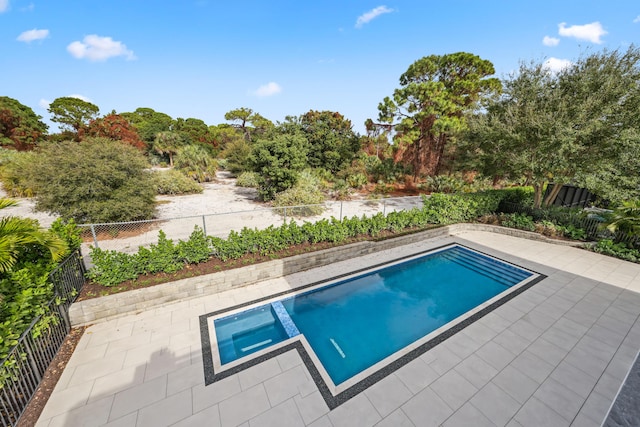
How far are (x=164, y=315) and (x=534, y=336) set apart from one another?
6674 millimetres

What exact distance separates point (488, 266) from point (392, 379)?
218 inches

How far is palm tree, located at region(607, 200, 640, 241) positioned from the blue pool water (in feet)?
12.0

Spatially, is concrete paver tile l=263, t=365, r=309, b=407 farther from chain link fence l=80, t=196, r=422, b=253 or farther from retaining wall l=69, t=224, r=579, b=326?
chain link fence l=80, t=196, r=422, b=253

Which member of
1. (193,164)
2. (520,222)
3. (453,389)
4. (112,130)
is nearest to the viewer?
(453,389)

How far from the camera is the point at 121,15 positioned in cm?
956

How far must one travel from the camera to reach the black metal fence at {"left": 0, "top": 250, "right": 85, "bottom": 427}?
99.3 inches

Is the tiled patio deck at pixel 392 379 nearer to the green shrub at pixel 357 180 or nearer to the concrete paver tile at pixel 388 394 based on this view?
the concrete paver tile at pixel 388 394

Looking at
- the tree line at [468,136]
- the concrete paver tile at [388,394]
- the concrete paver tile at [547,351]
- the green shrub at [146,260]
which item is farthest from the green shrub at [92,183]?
the concrete paver tile at [547,351]

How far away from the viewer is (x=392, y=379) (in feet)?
10.7

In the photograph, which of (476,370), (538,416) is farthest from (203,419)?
(538,416)

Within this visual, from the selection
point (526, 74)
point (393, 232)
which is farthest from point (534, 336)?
point (526, 74)

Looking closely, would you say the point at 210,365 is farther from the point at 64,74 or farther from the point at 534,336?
the point at 64,74

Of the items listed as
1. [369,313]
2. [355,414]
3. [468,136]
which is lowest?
[369,313]

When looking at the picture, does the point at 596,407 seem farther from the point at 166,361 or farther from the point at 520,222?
the point at 520,222
